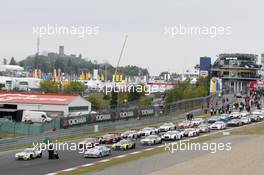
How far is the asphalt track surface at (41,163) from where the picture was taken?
2698cm

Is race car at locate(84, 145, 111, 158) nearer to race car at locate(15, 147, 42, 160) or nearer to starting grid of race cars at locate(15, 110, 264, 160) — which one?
starting grid of race cars at locate(15, 110, 264, 160)

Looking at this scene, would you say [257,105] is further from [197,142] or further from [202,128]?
[197,142]

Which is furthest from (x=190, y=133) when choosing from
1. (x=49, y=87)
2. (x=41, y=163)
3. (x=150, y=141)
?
(x=49, y=87)

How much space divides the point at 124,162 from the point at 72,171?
4.56 metres

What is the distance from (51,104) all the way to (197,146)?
107 ft

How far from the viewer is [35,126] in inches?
1793

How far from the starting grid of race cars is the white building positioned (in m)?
18.2

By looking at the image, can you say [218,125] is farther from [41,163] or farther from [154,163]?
[41,163]

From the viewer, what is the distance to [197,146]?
39156 millimetres

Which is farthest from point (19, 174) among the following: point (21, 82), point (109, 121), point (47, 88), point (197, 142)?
point (21, 82)

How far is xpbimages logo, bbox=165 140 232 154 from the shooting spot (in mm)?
37375

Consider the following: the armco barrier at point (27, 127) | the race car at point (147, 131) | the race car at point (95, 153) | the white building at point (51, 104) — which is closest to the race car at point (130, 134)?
the race car at point (147, 131)

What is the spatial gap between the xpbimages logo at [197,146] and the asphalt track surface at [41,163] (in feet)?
16.6

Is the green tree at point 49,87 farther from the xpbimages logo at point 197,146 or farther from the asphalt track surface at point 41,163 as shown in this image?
the asphalt track surface at point 41,163
